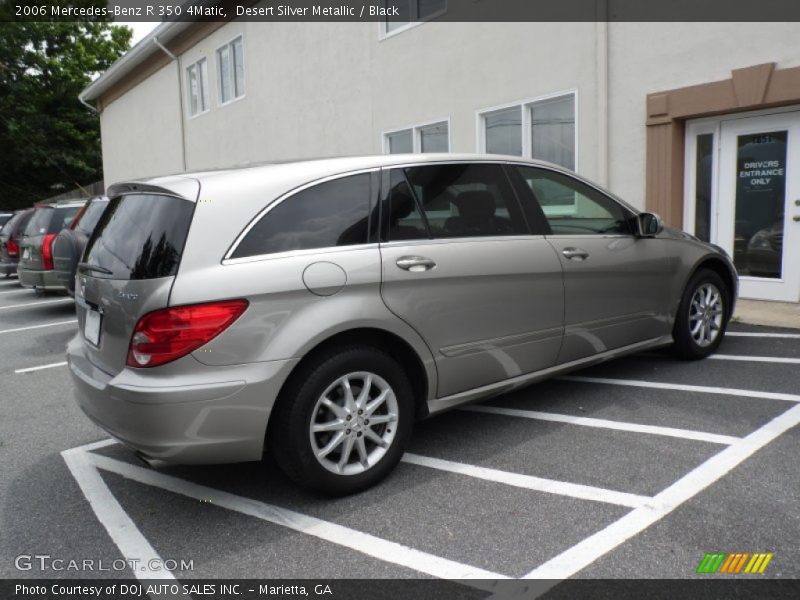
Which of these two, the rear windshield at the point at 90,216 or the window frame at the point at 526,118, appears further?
the window frame at the point at 526,118

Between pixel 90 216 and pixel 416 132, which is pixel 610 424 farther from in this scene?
pixel 416 132

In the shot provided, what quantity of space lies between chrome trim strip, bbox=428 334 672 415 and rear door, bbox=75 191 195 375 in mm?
1496

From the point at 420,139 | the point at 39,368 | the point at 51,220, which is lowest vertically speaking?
the point at 39,368

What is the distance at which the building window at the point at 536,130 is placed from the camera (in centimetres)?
901

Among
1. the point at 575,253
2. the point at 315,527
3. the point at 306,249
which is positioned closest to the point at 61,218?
the point at 306,249

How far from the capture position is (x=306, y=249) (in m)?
3.13

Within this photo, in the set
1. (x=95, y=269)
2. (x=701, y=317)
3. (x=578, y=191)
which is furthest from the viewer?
(x=701, y=317)

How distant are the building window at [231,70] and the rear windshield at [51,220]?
6772 mm

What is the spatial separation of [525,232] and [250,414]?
1994 millimetres

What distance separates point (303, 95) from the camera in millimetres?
14031

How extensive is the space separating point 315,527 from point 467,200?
6.34 feet

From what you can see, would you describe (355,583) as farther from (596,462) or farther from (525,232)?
(525,232)

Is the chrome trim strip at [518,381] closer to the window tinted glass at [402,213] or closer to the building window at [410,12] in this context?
the window tinted glass at [402,213]

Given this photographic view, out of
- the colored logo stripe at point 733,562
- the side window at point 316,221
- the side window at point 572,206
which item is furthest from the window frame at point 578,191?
the colored logo stripe at point 733,562
